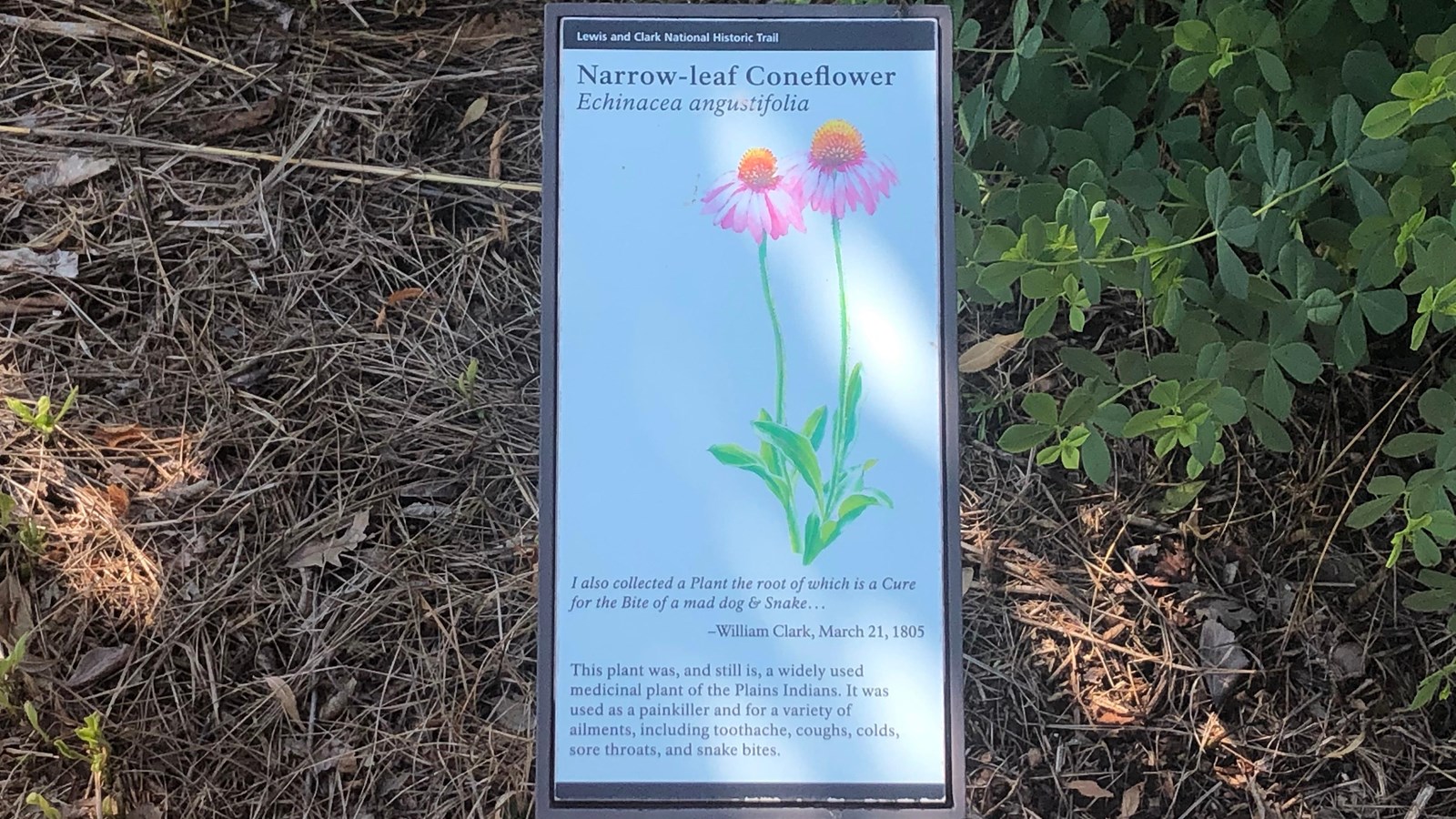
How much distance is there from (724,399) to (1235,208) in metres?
Result: 0.58

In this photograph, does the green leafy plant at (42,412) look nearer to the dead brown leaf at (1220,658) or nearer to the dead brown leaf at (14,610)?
the dead brown leaf at (14,610)

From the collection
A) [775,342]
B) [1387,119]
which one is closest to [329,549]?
[775,342]

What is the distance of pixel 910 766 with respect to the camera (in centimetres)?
117

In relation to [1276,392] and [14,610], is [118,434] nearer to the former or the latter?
[14,610]

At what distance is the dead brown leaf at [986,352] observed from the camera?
167cm

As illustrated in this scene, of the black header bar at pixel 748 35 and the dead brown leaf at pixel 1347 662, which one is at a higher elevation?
the black header bar at pixel 748 35

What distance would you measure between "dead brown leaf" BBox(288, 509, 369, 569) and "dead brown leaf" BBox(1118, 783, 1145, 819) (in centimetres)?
122

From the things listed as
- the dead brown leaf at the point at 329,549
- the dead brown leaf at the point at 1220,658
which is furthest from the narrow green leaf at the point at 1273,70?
the dead brown leaf at the point at 329,549

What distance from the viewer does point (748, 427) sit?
1165 millimetres

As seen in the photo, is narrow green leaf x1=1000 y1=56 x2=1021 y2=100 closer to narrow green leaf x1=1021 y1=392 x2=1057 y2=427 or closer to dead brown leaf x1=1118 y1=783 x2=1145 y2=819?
narrow green leaf x1=1021 y1=392 x2=1057 y2=427

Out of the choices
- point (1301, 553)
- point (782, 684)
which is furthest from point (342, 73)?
point (1301, 553)

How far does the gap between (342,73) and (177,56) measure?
28 centimetres

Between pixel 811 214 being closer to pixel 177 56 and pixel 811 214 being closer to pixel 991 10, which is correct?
pixel 991 10

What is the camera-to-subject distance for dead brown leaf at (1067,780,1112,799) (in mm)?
1597
